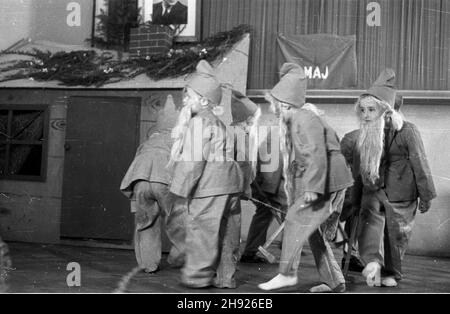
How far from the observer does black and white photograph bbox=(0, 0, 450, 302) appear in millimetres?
3668

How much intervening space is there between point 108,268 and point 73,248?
789 millimetres

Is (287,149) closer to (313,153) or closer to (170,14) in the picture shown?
(313,153)

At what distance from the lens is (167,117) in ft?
14.7

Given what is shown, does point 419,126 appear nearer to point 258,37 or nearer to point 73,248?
point 258,37

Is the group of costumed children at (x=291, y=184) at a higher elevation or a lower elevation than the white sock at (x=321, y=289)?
higher

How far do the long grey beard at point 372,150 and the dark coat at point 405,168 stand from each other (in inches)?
2.8

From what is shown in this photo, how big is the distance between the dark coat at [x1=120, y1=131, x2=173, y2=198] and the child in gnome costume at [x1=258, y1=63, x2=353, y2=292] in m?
0.98

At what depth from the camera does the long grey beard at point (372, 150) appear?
3996mm

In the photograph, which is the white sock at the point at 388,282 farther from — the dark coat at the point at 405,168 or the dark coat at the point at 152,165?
the dark coat at the point at 152,165

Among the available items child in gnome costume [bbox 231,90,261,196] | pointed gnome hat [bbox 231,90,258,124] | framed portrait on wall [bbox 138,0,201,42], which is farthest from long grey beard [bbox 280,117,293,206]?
framed portrait on wall [bbox 138,0,201,42]

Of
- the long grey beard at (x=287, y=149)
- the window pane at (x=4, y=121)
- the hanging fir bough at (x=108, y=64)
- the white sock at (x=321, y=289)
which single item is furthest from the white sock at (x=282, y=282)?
the window pane at (x=4, y=121)

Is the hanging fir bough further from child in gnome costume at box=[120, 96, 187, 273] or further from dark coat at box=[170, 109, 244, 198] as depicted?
dark coat at box=[170, 109, 244, 198]

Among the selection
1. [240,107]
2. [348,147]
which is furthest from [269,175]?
[348,147]

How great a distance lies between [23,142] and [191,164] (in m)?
1.78
